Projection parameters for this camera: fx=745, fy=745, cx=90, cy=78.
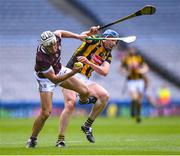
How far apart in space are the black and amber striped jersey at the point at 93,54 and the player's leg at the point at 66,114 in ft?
2.25

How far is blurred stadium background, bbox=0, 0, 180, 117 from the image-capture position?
97.9 feet

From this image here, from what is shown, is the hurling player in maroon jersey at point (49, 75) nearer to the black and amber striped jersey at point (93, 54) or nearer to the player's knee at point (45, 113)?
the player's knee at point (45, 113)

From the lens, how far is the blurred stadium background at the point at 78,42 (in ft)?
97.9

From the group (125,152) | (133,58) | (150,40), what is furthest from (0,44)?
(125,152)

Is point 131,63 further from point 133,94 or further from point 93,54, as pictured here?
point 93,54

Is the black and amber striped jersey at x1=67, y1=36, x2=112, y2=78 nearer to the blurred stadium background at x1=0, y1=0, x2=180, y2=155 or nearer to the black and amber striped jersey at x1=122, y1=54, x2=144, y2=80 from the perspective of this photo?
the black and amber striped jersey at x1=122, y1=54, x2=144, y2=80

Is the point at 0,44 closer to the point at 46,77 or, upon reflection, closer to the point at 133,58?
the point at 133,58

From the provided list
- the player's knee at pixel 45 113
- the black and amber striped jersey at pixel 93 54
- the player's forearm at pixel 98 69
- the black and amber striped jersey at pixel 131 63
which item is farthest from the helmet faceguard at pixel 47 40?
the black and amber striped jersey at pixel 131 63

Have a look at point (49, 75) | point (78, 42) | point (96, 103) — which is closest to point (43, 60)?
point (49, 75)

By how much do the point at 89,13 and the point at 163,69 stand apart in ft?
13.4

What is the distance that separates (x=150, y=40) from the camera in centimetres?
3130

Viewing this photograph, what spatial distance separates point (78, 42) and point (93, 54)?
17782mm

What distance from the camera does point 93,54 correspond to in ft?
42.9

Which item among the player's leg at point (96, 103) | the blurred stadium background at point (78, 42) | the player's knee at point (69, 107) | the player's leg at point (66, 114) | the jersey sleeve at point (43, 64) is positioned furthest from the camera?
the blurred stadium background at point (78, 42)
